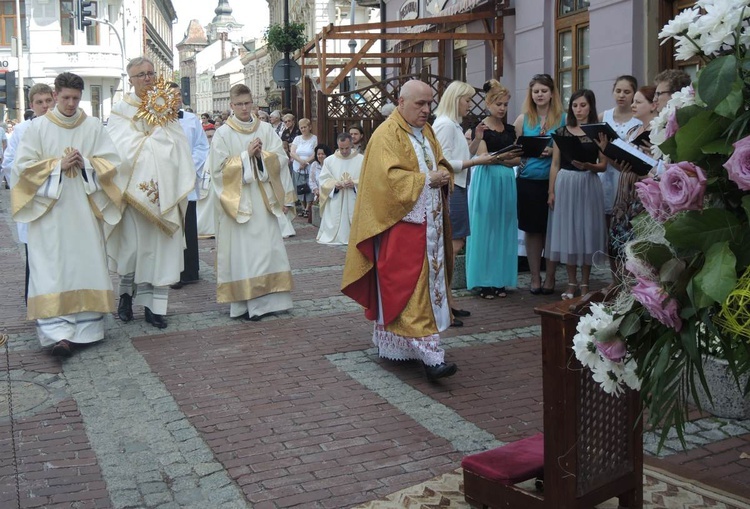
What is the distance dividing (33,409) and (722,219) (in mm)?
4697

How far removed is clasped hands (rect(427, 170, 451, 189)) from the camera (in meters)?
6.45

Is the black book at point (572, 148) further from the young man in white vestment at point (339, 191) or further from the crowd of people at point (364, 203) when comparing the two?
the young man in white vestment at point (339, 191)

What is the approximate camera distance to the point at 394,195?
6.34 m

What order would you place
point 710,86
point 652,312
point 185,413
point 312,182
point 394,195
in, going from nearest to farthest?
point 710,86, point 652,312, point 185,413, point 394,195, point 312,182

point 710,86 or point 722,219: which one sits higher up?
point 710,86

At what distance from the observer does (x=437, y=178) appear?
645 cm

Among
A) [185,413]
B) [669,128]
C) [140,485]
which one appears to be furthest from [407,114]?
[669,128]

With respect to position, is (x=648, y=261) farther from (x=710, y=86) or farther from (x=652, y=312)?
(x=710, y=86)

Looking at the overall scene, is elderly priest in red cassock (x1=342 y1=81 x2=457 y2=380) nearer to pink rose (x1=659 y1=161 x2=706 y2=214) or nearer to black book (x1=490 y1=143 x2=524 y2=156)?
black book (x1=490 y1=143 x2=524 y2=156)

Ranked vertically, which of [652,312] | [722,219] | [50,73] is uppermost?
[50,73]

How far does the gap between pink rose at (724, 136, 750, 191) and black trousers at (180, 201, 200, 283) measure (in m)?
8.63

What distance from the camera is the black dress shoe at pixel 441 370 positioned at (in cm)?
630

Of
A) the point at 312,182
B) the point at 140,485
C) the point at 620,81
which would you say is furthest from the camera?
the point at 312,182

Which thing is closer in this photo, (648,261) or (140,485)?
(648,261)
